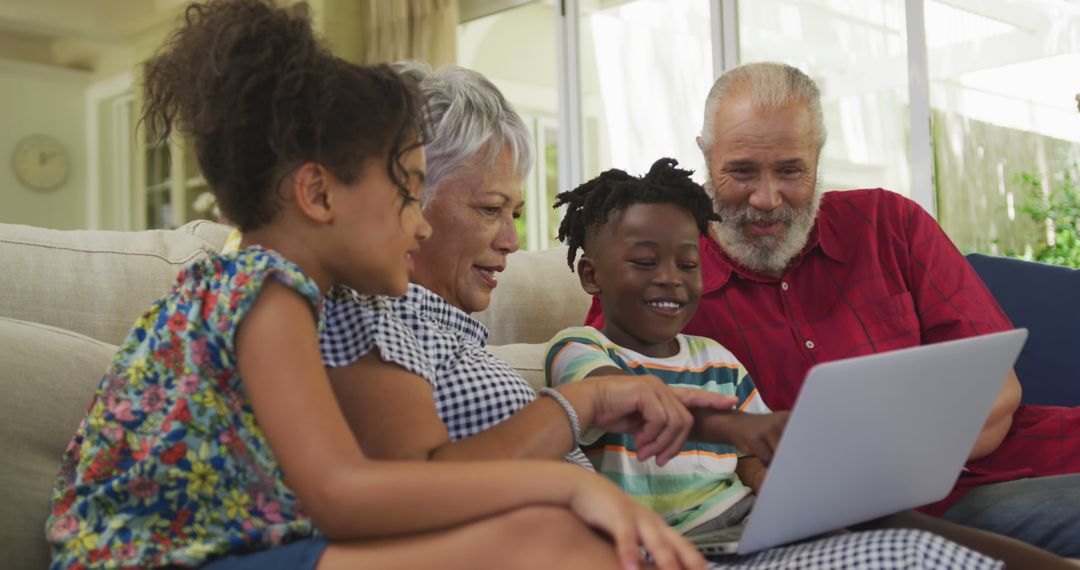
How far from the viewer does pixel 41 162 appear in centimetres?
700

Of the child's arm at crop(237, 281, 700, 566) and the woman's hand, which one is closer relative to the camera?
the child's arm at crop(237, 281, 700, 566)

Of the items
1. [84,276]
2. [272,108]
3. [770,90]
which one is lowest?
[84,276]

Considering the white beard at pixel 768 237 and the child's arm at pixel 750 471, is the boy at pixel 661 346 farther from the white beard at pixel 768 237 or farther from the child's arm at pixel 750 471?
the white beard at pixel 768 237

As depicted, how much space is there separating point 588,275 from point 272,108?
2.63 feet

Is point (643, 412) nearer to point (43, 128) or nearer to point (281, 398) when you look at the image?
point (281, 398)

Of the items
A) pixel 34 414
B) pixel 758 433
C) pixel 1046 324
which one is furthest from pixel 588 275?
pixel 1046 324

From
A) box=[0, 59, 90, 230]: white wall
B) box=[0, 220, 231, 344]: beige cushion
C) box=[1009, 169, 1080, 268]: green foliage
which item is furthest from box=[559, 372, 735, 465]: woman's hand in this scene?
box=[0, 59, 90, 230]: white wall

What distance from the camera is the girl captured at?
896 millimetres

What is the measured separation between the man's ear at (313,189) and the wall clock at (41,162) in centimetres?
663

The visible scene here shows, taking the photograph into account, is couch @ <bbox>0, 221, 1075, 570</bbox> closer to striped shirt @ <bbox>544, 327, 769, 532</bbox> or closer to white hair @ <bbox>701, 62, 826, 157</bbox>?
striped shirt @ <bbox>544, 327, 769, 532</bbox>

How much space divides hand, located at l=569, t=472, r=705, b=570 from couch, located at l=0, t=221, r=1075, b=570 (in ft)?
1.52

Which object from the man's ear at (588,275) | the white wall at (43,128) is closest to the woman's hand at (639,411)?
the man's ear at (588,275)

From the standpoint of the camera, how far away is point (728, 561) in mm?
1195

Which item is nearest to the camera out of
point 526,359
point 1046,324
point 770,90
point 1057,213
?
point 526,359
